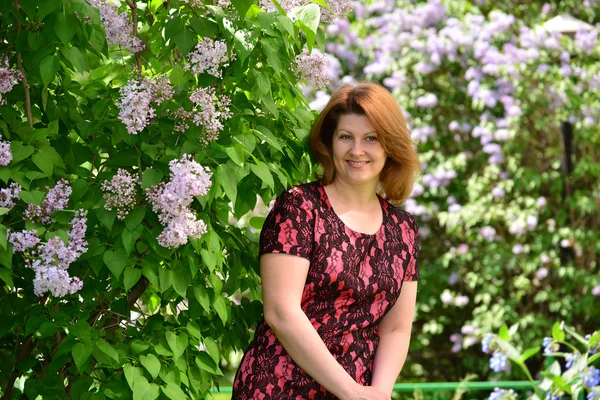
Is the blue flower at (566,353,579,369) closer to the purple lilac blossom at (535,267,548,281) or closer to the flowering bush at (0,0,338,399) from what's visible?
the flowering bush at (0,0,338,399)

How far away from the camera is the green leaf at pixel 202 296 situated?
86.4 inches

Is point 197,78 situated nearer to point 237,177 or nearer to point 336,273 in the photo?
point 237,177

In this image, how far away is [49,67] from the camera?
2.05m

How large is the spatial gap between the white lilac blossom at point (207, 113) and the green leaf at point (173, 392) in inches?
21.1

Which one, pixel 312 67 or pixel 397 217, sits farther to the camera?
pixel 397 217

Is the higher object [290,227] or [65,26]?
[65,26]

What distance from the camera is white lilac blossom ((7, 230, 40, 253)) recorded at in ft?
6.48

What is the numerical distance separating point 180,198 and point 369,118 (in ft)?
1.95

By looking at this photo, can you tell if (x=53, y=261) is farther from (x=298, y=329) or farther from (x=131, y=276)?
(x=298, y=329)

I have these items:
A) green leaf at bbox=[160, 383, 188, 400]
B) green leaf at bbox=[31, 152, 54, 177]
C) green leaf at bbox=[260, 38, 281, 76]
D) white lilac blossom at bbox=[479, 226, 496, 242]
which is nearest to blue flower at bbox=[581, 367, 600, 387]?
green leaf at bbox=[160, 383, 188, 400]

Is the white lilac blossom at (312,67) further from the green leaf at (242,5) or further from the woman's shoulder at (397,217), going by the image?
the woman's shoulder at (397,217)

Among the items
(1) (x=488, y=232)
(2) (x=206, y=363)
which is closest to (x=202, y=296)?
(2) (x=206, y=363)

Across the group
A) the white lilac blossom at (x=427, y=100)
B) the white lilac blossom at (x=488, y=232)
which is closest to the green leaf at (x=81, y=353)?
the white lilac blossom at (x=488, y=232)

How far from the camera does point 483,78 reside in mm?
5918
